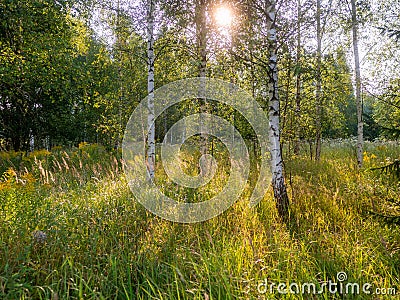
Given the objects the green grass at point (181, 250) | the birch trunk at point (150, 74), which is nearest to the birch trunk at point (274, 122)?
the green grass at point (181, 250)

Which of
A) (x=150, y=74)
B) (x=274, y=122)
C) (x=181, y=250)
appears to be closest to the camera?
(x=181, y=250)

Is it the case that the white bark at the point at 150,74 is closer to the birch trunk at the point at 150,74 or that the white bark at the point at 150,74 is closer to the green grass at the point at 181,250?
the birch trunk at the point at 150,74

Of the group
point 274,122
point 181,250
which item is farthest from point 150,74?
point 181,250

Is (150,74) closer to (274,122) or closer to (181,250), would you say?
(274,122)

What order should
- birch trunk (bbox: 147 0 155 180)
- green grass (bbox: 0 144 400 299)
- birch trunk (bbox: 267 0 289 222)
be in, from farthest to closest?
birch trunk (bbox: 147 0 155 180)
birch trunk (bbox: 267 0 289 222)
green grass (bbox: 0 144 400 299)

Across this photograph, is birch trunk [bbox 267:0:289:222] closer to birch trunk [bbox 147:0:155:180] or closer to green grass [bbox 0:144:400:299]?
green grass [bbox 0:144:400:299]

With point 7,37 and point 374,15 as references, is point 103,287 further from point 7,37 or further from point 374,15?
point 374,15

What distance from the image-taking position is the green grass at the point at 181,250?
2309 mm

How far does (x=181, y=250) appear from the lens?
9.60ft

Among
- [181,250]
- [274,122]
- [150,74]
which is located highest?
[150,74]

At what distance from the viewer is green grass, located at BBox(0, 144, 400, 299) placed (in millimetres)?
2309

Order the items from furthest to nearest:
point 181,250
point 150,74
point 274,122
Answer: point 150,74 < point 274,122 < point 181,250

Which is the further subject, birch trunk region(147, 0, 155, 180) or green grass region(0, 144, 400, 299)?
birch trunk region(147, 0, 155, 180)

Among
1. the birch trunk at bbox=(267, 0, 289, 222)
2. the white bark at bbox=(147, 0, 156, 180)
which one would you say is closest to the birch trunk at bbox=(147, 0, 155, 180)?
the white bark at bbox=(147, 0, 156, 180)
